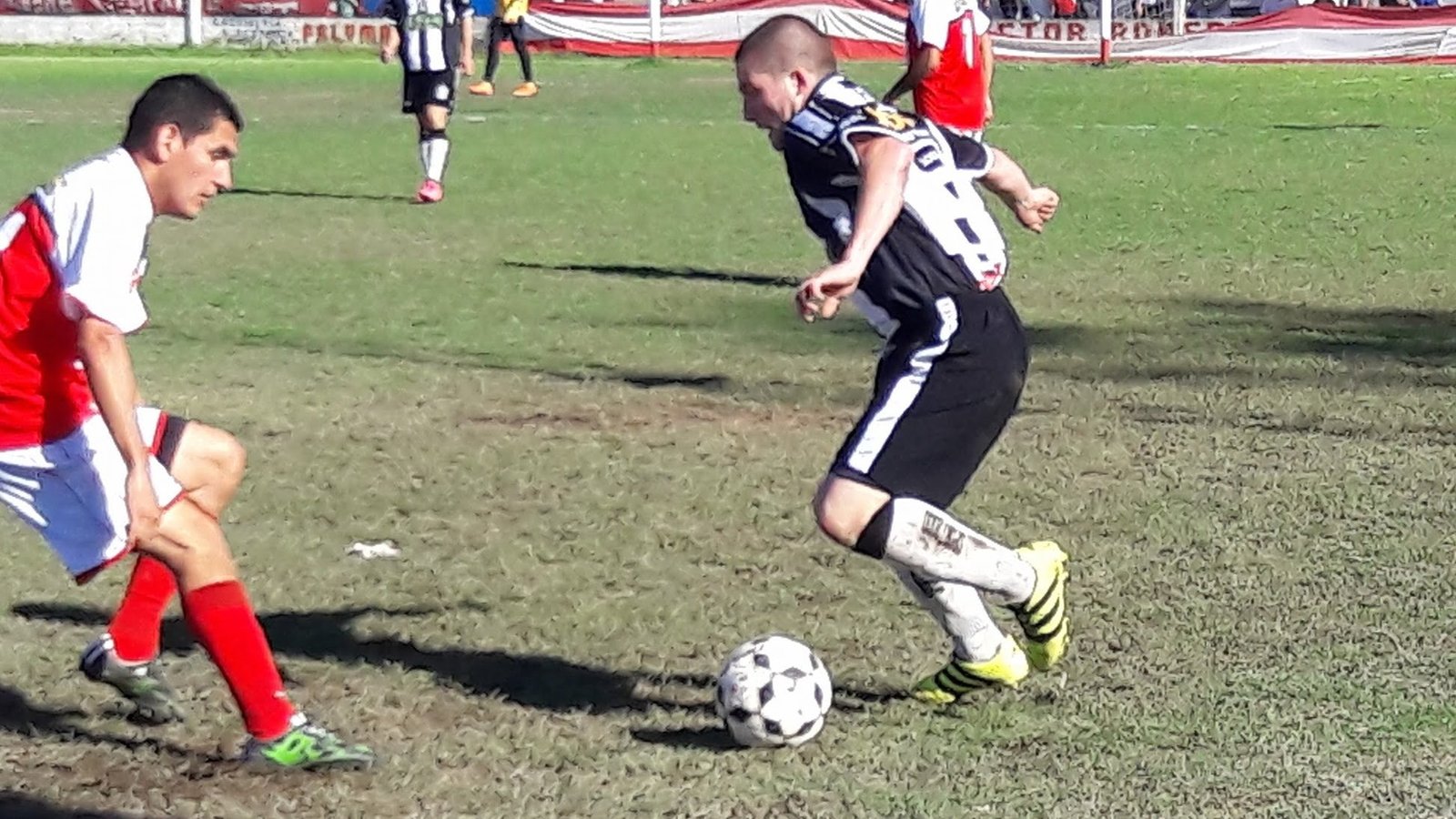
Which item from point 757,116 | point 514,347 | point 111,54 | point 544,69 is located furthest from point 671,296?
point 111,54

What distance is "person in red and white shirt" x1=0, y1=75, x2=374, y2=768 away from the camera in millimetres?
4504

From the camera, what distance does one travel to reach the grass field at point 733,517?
4.89 meters

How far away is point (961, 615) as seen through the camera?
208 inches

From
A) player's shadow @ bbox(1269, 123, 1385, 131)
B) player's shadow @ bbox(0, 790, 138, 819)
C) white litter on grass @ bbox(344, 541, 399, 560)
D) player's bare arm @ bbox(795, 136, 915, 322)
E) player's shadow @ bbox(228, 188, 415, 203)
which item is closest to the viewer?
player's shadow @ bbox(0, 790, 138, 819)

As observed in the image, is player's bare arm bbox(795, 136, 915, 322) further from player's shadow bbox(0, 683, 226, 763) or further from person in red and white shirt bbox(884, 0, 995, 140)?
person in red and white shirt bbox(884, 0, 995, 140)

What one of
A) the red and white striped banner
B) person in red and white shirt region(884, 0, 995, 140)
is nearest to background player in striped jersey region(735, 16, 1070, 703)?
person in red and white shirt region(884, 0, 995, 140)

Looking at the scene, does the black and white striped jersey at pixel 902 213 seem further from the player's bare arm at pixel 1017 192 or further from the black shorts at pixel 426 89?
the black shorts at pixel 426 89

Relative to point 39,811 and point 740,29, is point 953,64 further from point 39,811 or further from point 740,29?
point 740,29

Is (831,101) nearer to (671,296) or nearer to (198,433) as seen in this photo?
(198,433)

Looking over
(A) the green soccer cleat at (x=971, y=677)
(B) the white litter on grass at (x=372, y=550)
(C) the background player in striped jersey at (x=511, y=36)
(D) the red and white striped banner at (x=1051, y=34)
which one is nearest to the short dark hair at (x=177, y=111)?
(A) the green soccer cleat at (x=971, y=677)

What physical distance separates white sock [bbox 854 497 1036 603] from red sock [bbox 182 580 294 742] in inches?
53.8

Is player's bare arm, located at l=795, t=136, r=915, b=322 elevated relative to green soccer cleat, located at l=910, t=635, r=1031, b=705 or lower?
elevated

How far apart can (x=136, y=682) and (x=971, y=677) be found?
1981 millimetres

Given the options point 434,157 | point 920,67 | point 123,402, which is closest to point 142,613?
point 123,402
